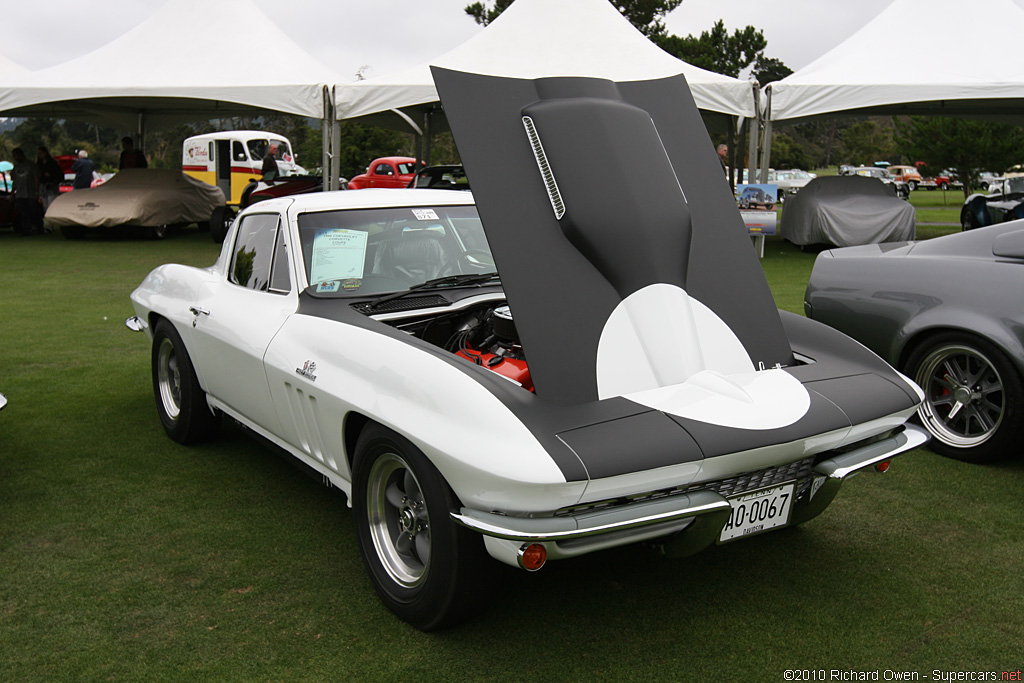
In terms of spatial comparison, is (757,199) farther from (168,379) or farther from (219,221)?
(168,379)

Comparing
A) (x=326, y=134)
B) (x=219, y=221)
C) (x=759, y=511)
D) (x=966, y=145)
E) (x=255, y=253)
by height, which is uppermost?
(x=966, y=145)

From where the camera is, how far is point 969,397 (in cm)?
447

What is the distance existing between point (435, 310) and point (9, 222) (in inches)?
701

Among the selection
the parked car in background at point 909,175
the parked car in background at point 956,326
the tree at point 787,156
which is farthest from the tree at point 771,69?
the parked car in background at point 956,326

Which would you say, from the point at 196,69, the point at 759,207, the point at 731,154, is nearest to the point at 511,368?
the point at 759,207

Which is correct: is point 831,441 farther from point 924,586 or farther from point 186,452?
point 186,452

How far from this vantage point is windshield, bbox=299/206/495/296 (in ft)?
12.5

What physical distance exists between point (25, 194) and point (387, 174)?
10.3 metres

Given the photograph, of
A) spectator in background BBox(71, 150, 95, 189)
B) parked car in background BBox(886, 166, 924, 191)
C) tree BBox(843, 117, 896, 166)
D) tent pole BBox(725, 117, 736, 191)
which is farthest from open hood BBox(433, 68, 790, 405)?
tree BBox(843, 117, 896, 166)

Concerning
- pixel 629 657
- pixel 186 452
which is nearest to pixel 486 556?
pixel 629 657

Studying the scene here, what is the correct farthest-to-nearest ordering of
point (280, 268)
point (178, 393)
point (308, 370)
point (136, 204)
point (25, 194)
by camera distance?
point (25, 194) → point (136, 204) → point (178, 393) → point (280, 268) → point (308, 370)

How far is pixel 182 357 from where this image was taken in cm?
458

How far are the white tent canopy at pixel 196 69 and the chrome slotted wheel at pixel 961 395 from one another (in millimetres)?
12470

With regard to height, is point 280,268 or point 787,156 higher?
point 787,156
